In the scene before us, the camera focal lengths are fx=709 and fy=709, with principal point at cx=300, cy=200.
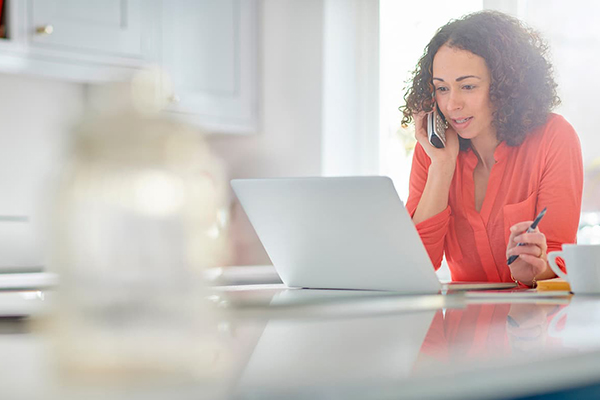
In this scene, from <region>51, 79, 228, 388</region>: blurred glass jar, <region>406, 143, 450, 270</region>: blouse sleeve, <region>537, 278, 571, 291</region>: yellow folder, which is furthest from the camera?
<region>406, 143, 450, 270</region>: blouse sleeve

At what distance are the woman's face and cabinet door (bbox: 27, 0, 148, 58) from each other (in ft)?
4.21

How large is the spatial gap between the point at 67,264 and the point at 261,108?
2938 mm

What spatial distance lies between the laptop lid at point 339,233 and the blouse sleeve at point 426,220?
2.21ft

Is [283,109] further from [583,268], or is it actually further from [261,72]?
[583,268]

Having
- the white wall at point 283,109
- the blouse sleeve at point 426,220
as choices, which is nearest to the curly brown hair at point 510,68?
the blouse sleeve at point 426,220

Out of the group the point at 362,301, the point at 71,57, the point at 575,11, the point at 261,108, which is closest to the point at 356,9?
the point at 261,108

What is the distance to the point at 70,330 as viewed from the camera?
11.1 inches

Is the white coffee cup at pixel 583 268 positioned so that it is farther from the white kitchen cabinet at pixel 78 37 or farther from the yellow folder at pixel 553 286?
the white kitchen cabinet at pixel 78 37

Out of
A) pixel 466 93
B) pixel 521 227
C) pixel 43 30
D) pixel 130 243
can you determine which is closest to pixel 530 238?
pixel 521 227

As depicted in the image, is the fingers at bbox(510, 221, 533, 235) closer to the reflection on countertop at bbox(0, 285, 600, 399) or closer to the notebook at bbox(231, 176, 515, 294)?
the notebook at bbox(231, 176, 515, 294)

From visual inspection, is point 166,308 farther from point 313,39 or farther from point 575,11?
point 313,39

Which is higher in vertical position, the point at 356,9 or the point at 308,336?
the point at 356,9

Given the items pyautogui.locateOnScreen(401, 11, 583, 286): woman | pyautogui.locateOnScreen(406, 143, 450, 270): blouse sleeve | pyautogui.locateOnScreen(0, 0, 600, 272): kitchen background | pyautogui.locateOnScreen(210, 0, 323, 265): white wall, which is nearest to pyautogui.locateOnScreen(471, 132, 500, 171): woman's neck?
pyautogui.locateOnScreen(401, 11, 583, 286): woman

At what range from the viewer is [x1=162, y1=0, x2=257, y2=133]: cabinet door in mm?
2861
